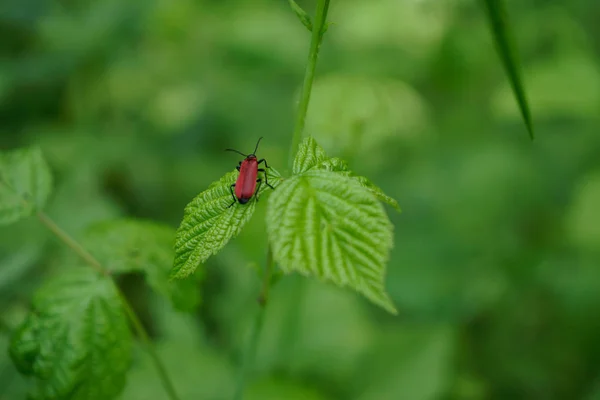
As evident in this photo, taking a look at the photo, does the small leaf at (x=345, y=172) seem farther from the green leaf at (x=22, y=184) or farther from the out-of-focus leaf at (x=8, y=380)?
the out-of-focus leaf at (x=8, y=380)

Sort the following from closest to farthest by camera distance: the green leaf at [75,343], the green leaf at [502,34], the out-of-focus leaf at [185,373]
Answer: the green leaf at [502,34]
the green leaf at [75,343]
the out-of-focus leaf at [185,373]

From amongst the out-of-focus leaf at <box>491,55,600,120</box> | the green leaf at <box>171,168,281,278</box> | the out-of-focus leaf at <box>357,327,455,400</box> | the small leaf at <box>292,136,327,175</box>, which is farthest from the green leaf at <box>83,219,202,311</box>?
the out-of-focus leaf at <box>491,55,600,120</box>

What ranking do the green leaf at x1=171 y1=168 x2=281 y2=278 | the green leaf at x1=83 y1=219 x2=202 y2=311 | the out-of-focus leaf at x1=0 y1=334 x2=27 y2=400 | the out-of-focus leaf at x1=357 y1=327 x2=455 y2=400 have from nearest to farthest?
the green leaf at x1=171 y1=168 x2=281 y2=278 → the green leaf at x1=83 y1=219 x2=202 y2=311 → the out-of-focus leaf at x1=0 y1=334 x2=27 y2=400 → the out-of-focus leaf at x1=357 y1=327 x2=455 y2=400

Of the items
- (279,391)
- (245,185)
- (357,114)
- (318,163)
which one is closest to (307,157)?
(318,163)

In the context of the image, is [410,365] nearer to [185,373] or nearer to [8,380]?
[185,373]

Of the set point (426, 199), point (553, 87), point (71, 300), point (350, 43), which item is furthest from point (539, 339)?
point (71, 300)

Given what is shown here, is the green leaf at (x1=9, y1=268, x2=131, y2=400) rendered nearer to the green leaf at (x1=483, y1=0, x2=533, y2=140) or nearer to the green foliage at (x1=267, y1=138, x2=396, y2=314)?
the green foliage at (x1=267, y1=138, x2=396, y2=314)

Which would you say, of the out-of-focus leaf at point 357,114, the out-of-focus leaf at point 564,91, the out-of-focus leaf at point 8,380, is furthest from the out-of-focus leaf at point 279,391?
the out-of-focus leaf at point 564,91

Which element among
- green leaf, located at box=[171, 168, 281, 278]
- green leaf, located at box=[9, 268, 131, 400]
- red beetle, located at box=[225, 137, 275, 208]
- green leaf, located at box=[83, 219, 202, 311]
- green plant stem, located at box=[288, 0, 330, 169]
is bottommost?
green leaf, located at box=[9, 268, 131, 400]
